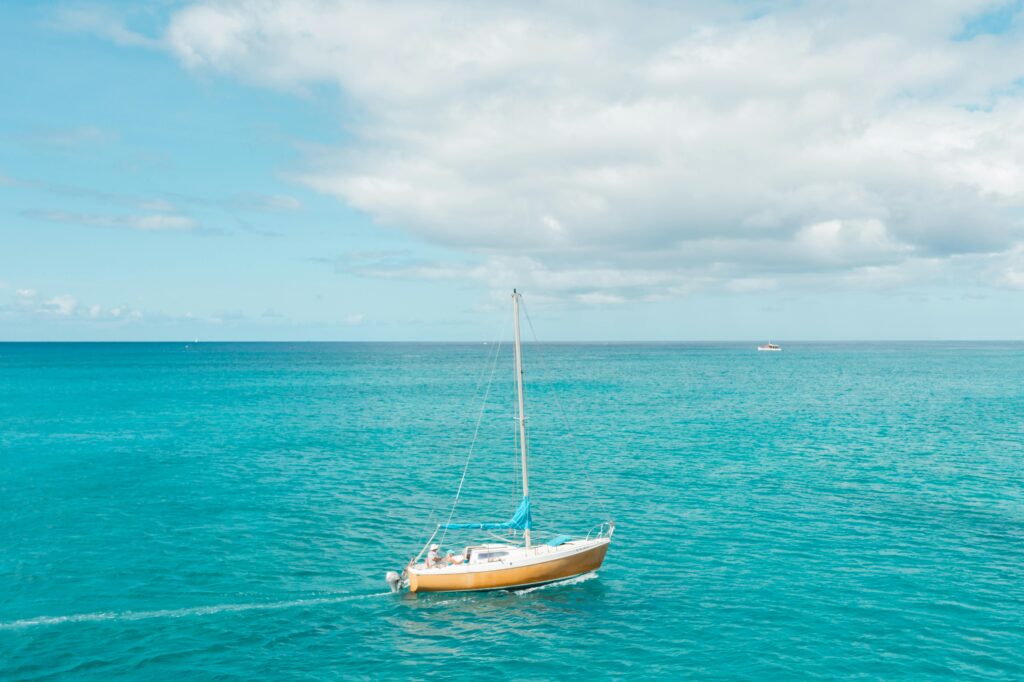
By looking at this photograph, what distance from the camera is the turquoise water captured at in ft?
104

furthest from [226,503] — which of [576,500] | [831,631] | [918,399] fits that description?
[918,399]

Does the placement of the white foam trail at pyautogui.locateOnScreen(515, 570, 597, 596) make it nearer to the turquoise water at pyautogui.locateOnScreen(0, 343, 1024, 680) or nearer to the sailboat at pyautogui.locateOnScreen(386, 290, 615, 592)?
the sailboat at pyautogui.locateOnScreen(386, 290, 615, 592)

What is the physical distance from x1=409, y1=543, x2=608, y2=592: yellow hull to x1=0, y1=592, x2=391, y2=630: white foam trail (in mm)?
4069

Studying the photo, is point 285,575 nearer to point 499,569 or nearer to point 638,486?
point 499,569

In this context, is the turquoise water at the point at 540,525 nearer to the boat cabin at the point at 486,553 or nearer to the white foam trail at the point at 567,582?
the white foam trail at the point at 567,582

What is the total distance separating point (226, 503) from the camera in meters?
57.1

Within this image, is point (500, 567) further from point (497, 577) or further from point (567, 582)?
point (567, 582)

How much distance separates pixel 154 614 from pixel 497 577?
18452mm

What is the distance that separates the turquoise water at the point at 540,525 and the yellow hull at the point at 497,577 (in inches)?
27.4

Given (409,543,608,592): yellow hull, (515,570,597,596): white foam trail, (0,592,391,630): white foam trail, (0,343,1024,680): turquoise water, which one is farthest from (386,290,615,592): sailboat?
(0,592,391,630): white foam trail

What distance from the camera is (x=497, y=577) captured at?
38.5 m

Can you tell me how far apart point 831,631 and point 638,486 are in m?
29.1

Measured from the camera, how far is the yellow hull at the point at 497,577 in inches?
1503

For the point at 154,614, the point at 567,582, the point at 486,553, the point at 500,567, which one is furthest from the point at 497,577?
the point at 154,614
